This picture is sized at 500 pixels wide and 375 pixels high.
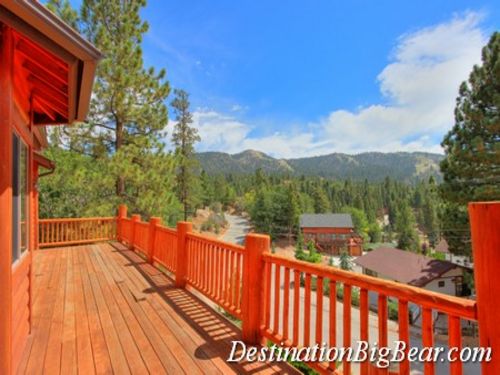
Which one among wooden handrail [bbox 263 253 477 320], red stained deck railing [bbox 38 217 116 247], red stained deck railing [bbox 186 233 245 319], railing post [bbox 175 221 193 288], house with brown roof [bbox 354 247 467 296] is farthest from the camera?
house with brown roof [bbox 354 247 467 296]

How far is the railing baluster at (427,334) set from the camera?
155cm

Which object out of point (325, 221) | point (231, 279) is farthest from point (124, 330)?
point (325, 221)

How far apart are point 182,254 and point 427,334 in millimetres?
3789

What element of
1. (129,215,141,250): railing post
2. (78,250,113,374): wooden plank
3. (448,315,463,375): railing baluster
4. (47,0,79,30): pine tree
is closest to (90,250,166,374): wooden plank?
(78,250,113,374): wooden plank

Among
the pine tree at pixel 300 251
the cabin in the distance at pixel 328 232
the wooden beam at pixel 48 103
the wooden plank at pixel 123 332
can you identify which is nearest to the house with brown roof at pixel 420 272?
the pine tree at pixel 300 251

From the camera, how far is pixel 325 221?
48094 millimetres

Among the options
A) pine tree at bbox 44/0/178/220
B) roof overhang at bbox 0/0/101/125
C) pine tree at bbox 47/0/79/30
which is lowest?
roof overhang at bbox 0/0/101/125

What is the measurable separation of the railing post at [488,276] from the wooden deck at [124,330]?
1688mm

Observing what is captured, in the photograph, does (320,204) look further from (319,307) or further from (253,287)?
(319,307)

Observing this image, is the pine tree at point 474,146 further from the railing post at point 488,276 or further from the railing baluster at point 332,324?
the railing post at point 488,276

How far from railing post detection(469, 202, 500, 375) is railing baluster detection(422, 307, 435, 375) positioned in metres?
0.26

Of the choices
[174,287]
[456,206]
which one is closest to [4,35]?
[174,287]

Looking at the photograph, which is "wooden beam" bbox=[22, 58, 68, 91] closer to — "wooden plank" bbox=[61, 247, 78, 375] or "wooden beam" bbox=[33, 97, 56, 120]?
"wooden beam" bbox=[33, 97, 56, 120]

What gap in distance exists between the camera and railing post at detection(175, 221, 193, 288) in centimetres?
468
